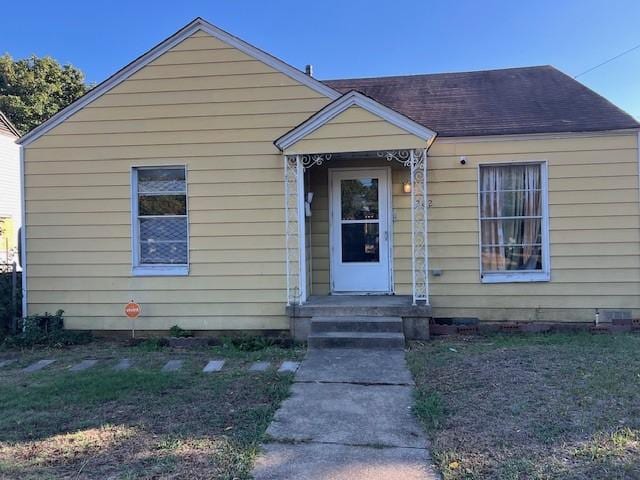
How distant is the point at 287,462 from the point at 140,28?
1401cm

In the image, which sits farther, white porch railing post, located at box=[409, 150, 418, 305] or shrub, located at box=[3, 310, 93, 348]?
shrub, located at box=[3, 310, 93, 348]

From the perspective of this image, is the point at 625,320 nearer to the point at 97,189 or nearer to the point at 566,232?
the point at 566,232

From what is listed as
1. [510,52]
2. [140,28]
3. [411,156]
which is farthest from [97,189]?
[510,52]

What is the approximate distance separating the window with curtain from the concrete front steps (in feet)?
7.72

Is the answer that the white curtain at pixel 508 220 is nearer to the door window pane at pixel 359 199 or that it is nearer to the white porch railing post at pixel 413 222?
the white porch railing post at pixel 413 222

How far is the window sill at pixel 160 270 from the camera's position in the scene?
269 inches

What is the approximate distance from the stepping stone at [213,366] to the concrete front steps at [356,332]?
3.75ft

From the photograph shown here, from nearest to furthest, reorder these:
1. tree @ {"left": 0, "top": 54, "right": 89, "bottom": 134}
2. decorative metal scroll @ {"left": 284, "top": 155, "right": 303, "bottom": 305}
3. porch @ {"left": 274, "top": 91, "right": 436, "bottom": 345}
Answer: porch @ {"left": 274, "top": 91, "right": 436, "bottom": 345}, decorative metal scroll @ {"left": 284, "top": 155, "right": 303, "bottom": 305}, tree @ {"left": 0, "top": 54, "right": 89, "bottom": 134}

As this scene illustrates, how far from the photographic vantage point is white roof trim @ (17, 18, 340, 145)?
670cm

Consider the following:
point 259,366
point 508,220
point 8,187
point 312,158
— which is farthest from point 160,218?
point 8,187

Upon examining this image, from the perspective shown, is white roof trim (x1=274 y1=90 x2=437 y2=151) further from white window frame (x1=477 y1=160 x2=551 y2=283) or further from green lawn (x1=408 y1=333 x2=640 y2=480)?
green lawn (x1=408 y1=333 x2=640 y2=480)

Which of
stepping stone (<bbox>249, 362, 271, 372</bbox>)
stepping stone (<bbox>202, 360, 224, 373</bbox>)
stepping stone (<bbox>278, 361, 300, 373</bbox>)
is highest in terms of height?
stepping stone (<bbox>278, 361, 300, 373</bbox>)

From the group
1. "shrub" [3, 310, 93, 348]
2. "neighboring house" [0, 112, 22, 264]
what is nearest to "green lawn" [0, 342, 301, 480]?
"shrub" [3, 310, 93, 348]

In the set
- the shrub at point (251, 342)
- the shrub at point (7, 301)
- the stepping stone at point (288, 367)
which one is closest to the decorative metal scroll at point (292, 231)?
the shrub at point (251, 342)
